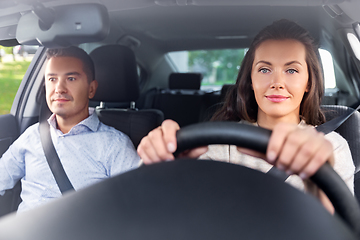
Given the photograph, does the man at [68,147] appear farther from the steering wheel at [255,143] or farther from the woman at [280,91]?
the steering wheel at [255,143]

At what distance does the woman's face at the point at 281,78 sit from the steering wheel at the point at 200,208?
1.54 feet

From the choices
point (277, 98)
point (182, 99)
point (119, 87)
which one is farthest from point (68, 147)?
point (182, 99)

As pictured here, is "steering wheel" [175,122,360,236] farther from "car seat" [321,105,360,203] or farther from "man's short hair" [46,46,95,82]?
"man's short hair" [46,46,95,82]

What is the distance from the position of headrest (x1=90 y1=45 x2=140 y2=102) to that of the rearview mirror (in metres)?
0.80

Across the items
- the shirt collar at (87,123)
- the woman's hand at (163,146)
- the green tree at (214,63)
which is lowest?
the green tree at (214,63)

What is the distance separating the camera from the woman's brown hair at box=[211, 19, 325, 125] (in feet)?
3.44

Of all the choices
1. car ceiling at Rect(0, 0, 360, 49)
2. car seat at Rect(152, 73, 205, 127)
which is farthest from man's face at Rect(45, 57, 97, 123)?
car seat at Rect(152, 73, 205, 127)

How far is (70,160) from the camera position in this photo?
1311 mm

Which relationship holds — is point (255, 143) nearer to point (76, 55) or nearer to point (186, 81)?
point (76, 55)

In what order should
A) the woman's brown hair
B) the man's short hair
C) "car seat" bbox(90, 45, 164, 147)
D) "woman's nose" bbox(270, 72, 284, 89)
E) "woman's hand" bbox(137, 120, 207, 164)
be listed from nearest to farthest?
1. "woman's hand" bbox(137, 120, 207, 164)
2. "woman's nose" bbox(270, 72, 284, 89)
3. the woman's brown hair
4. the man's short hair
5. "car seat" bbox(90, 45, 164, 147)

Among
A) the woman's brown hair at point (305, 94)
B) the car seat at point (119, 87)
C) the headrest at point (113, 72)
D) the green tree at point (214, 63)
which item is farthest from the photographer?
the green tree at point (214, 63)

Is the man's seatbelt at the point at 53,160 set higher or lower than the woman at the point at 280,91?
lower

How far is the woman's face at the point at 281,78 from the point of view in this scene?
3.09 ft

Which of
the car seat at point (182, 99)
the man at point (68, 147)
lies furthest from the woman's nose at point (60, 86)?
the car seat at point (182, 99)
